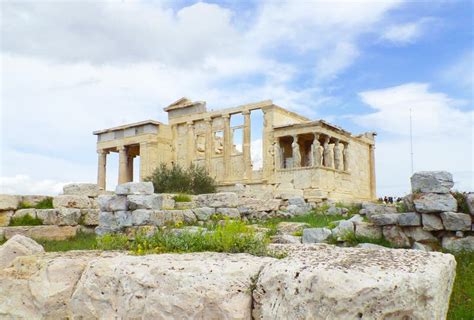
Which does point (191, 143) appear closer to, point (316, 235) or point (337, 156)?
point (337, 156)

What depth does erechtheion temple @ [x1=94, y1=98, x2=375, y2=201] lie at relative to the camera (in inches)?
993

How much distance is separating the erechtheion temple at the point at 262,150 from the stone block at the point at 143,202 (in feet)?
40.4

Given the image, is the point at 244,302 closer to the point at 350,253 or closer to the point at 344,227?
the point at 350,253

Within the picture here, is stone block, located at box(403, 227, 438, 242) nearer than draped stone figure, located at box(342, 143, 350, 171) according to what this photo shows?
Yes

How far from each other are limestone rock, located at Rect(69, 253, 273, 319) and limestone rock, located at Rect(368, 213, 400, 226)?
228 inches

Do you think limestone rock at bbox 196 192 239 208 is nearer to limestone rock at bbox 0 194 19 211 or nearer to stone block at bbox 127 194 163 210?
stone block at bbox 127 194 163 210

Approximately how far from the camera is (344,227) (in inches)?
357

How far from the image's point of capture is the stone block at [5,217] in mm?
12508

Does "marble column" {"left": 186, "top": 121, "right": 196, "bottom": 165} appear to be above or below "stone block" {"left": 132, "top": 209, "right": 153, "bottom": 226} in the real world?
above

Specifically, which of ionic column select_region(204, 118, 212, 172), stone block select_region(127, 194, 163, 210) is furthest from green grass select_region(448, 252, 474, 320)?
ionic column select_region(204, 118, 212, 172)

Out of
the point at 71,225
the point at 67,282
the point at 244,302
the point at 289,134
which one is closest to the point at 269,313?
the point at 244,302

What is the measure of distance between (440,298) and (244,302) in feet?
4.19

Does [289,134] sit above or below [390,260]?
above

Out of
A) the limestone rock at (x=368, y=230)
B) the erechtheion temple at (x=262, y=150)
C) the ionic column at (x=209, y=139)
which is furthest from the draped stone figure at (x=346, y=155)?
the limestone rock at (x=368, y=230)
